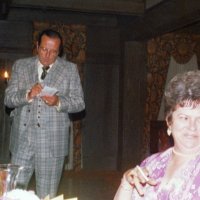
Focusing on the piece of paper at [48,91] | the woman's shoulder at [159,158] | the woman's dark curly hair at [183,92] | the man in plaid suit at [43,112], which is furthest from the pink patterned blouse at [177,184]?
the man in plaid suit at [43,112]

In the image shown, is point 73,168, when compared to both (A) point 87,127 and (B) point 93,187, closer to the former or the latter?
(A) point 87,127

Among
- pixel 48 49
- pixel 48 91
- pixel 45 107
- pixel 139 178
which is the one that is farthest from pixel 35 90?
pixel 139 178

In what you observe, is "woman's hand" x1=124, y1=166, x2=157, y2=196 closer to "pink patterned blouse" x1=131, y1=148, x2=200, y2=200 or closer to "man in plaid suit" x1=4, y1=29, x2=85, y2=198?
"pink patterned blouse" x1=131, y1=148, x2=200, y2=200

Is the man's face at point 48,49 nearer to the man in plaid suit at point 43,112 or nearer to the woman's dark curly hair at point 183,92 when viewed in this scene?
the man in plaid suit at point 43,112

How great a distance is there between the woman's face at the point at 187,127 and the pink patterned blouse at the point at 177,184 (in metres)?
0.07

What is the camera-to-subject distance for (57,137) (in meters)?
2.87

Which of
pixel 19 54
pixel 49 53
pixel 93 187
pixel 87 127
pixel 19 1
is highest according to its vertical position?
pixel 19 1

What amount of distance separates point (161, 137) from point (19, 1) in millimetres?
2365

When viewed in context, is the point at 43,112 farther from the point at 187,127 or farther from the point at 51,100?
the point at 187,127

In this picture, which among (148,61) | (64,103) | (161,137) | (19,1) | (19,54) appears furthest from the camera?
(148,61)

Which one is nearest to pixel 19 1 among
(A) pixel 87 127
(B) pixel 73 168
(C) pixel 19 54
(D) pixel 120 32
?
(C) pixel 19 54

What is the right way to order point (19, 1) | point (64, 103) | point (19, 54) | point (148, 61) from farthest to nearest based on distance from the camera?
1. point (148, 61)
2. point (19, 54)
3. point (19, 1)
4. point (64, 103)

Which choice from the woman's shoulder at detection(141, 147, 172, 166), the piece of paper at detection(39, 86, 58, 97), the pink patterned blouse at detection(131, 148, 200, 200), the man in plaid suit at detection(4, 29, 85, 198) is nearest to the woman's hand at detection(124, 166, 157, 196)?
the pink patterned blouse at detection(131, 148, 200, 200)

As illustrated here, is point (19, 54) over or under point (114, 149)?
over
